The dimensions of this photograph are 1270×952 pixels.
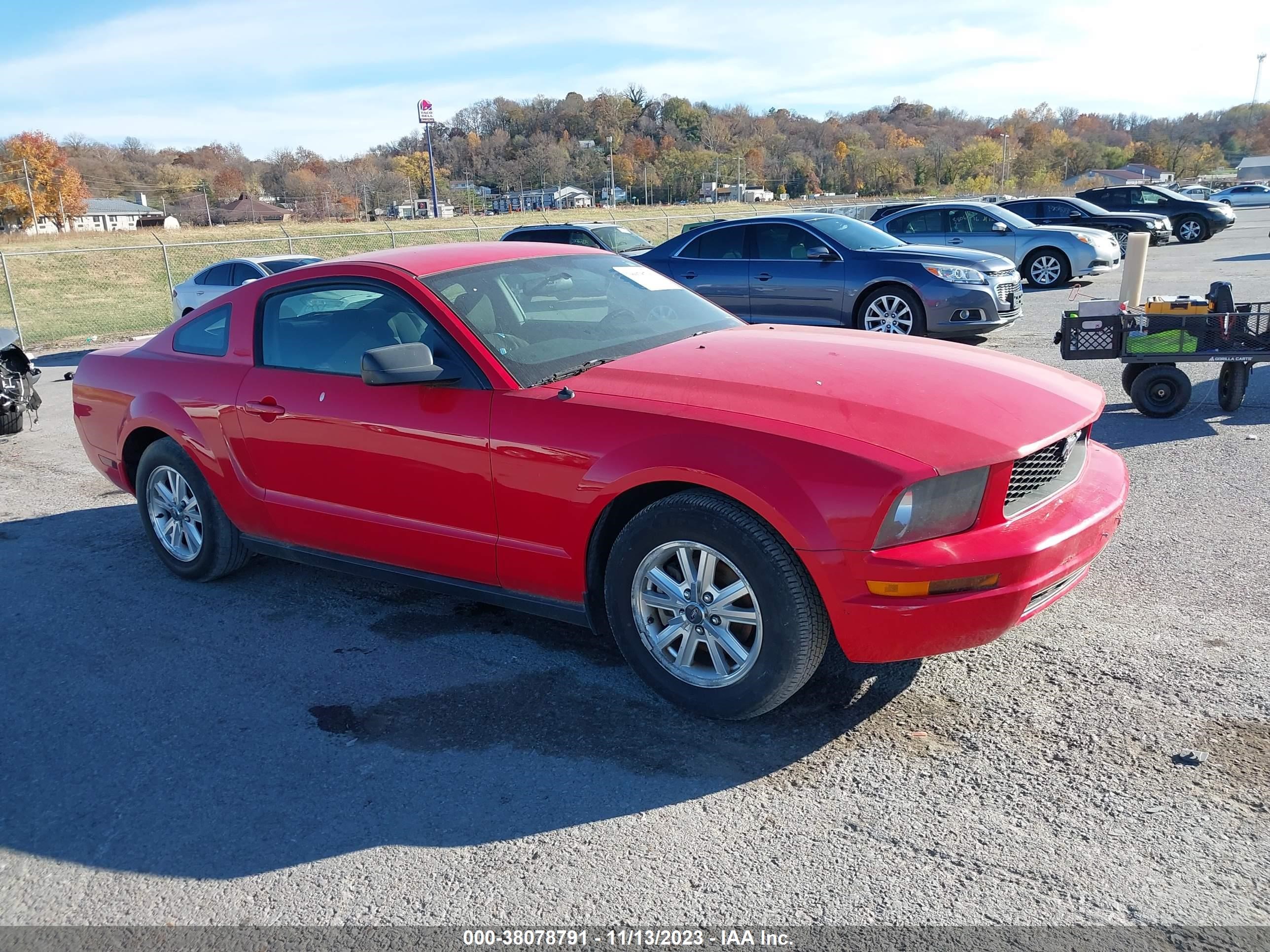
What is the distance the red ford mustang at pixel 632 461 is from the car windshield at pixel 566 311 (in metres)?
0.02

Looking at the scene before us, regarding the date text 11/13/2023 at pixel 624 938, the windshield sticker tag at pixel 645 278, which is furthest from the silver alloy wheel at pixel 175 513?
the date text 11/13/2023 at pixel 624 938

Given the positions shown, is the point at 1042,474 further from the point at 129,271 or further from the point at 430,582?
the point at 129,271

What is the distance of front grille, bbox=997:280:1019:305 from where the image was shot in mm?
11000

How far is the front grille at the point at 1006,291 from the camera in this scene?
11000mm

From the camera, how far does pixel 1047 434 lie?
3369mm

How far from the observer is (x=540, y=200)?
89938mm

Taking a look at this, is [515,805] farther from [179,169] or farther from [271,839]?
[179,169]

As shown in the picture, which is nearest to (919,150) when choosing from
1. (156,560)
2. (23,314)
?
(23,314)

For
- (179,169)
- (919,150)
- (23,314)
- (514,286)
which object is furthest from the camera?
(179,169)

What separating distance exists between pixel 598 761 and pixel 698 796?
40cm

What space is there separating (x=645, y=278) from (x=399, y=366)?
163 centimetres

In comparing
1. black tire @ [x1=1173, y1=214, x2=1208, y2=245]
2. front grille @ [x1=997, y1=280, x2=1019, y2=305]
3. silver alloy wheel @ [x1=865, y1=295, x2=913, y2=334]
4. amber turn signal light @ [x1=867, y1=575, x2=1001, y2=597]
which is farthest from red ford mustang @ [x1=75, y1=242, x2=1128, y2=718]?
black tire @ [x1=1173, y1=214, x2=1208, y2=245]

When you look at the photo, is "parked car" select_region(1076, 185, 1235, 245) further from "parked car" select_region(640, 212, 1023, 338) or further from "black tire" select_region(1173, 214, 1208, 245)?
"parked car" select_region(640, 212, 1023, 338)

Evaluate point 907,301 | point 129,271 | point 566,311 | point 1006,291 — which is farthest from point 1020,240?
point 129,271
